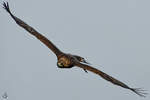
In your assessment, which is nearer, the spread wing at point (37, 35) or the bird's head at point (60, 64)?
the bird's head at point (60, 64)

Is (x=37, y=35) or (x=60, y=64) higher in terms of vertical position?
(x=37, y=35)

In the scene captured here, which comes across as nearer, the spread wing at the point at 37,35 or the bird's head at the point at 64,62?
the bird's head at the point at 64,62

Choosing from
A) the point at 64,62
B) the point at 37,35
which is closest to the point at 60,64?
the point at 64,62

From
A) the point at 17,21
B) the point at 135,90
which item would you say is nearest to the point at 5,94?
the point at 17,21

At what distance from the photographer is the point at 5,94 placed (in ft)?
169

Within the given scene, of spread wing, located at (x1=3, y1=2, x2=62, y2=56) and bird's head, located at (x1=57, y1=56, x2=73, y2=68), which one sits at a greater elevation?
spread wing, located at (x1=3, y1=2, x2=62, y2=56)

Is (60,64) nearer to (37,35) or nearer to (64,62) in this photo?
(64,62)

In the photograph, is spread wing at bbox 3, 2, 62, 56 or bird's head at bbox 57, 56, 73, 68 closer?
bird's head at bbox 57, 56, 73, 68

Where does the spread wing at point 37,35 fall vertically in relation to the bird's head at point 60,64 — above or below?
above

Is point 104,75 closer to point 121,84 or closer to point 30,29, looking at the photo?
point 121,84

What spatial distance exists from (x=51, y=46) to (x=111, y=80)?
2799 millimetres

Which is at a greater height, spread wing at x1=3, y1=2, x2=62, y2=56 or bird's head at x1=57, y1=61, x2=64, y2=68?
spread wing at x1=3, y1=2, x2=62, y2=56

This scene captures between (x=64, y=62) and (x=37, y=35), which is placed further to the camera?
(x=37, y=35)

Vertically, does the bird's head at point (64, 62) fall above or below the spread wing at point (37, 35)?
below
